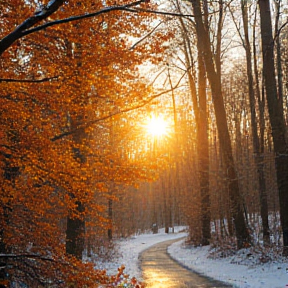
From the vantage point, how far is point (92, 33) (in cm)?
915

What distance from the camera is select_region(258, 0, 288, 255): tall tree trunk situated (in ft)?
38.8

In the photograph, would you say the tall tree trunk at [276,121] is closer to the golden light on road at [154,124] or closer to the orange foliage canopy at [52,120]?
the golden light on road at [154,124]

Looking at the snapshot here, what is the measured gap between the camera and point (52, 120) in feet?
27.2

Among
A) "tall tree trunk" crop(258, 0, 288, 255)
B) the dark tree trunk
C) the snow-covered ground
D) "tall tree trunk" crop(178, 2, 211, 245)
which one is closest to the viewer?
the snow-covered ground

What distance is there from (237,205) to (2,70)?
10.9 meters

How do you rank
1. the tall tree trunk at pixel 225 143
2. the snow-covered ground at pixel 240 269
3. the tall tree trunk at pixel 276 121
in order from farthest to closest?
the tall tree trunk at pixel 225 143
the tall tree trunk at pixel 276 121
the snow-covered ground at pixel 240 269

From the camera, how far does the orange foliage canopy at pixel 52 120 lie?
7.23 metres

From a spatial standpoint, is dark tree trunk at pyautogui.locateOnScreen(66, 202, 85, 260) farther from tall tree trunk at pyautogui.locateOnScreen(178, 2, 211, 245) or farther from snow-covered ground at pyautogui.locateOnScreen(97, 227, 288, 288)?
tall tree trunk at pyautogui.locateOnScreen(178, 2, 211, 245)

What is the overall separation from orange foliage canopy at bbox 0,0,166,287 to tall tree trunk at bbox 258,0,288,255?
4.79 meters

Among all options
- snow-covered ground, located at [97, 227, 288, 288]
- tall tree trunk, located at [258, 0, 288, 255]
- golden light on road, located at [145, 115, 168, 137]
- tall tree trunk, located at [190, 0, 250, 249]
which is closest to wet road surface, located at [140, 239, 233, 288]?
snow-covered ground, located at [97, 227, 288, 288]

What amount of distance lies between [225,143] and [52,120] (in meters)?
9.20

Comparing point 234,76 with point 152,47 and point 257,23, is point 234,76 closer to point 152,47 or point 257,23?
point 257,23

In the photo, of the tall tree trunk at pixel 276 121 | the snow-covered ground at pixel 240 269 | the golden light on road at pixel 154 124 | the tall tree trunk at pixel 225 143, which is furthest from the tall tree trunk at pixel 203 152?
the tall tree trunk at pixel 276 121

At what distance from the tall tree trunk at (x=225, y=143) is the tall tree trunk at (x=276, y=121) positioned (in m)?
2.73
